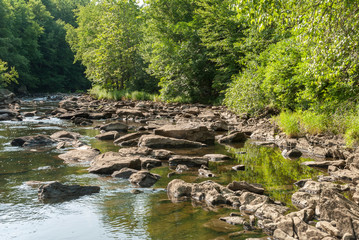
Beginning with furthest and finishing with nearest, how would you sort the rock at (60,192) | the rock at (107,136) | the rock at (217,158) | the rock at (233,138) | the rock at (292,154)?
the rock at (107,136) < the rock at (233,138) < the rock at (292,154) < the rock at (217,158) < the rock at (60,192)

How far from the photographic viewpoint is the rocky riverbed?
4.59m

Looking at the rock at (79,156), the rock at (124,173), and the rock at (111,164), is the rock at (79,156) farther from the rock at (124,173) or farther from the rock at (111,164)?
the rock at (124,173)

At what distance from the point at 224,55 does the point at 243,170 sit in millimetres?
19155

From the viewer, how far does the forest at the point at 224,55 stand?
8602mm

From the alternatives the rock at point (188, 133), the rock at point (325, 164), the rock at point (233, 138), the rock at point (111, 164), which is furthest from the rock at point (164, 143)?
the rock at point (325, 164)

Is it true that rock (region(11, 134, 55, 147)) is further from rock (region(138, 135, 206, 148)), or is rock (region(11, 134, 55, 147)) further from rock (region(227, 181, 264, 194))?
rock (region(227, 181, 264, 194))

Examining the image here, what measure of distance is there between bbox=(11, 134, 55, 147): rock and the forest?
740 cm

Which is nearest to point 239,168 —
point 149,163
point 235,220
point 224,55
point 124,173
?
point 149,163

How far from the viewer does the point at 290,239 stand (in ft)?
13.7

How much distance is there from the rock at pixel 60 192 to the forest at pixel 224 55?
15.9ft

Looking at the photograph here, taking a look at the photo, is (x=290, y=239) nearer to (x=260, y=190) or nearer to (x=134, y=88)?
(x=260, y=190)

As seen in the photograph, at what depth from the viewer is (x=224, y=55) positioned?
26312 mm

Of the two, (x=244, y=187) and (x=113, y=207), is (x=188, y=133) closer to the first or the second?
(x=244, y=187)

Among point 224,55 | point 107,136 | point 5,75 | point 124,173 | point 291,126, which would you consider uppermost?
point 224,55
